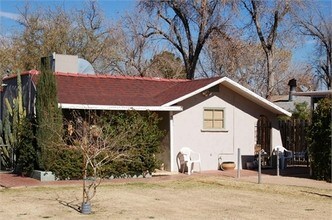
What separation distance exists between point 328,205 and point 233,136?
8943mm

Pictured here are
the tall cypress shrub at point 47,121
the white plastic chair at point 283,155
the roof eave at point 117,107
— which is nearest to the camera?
the tall cypress shrub at point 47,121

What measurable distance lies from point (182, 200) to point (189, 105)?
759 centimetres

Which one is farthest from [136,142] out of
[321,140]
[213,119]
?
[321,140]

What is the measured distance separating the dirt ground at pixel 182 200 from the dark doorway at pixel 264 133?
17.5ft

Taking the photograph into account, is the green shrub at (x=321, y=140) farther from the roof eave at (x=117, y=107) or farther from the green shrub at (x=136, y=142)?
the green shrub at (x=136, y=142)

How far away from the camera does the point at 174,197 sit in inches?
516

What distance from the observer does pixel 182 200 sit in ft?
41.3

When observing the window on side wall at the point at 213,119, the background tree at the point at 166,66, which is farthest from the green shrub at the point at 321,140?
the background tree at the point at 166,66

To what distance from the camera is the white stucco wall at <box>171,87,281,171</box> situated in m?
19.7

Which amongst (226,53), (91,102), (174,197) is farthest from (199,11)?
(174,197)

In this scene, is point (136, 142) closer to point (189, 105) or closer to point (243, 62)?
point (189, 105)

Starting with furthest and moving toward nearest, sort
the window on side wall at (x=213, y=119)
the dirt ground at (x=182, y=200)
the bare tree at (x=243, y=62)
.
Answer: the bare tree at (x=243, y=62) → the window on side wall at (x=213, y=119) → the dirt ground at (x=182, y=200)

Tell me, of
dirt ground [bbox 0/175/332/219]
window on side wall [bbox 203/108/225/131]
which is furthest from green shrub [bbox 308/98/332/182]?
window on side wall [bbox 203/108/225/131]

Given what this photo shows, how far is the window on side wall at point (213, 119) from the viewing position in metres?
20.2
